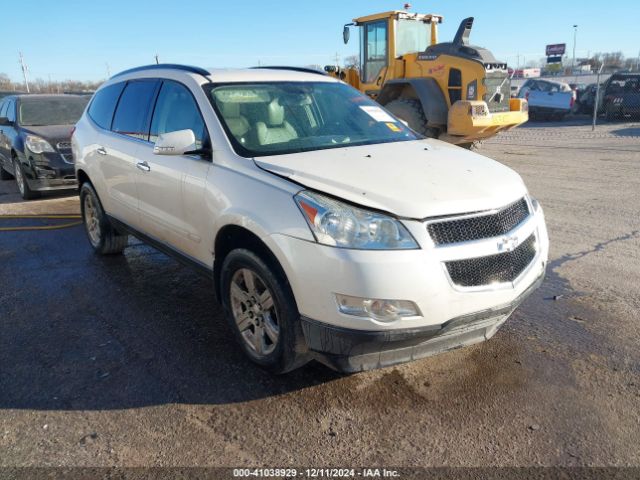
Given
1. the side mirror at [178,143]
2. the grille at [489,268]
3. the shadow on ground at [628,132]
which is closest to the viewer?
the grille at [489,268]

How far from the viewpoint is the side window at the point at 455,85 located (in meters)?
10.8

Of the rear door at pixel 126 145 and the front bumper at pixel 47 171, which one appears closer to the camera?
the rear door at pixel 126 145

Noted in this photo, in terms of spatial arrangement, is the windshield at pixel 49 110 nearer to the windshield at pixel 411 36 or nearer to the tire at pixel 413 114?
the tire at pixel 413 114

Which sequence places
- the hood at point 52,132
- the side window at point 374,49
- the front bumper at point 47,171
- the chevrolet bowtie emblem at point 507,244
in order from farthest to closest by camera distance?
the side window at point 374,49, the hood at point 52,132, the front bumper at point 47,171, the chevrolet bowtie emblem at point 507,244

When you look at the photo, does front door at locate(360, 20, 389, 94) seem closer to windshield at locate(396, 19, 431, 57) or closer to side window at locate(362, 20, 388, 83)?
side window at locate(362, 20, 388, 83)

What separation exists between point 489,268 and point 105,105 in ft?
14.2

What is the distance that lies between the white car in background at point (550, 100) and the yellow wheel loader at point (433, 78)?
45.9 feet

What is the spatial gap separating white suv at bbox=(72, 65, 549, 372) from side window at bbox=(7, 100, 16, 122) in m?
6.67

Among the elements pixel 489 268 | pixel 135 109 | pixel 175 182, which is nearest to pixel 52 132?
pixel 135 109

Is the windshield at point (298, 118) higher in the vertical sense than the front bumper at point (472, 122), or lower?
higher

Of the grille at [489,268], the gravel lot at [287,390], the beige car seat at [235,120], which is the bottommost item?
the gravel lot at [287,390]

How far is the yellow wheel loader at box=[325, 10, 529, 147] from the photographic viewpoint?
34.2 ft

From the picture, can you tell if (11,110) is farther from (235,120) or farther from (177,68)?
(235,120)

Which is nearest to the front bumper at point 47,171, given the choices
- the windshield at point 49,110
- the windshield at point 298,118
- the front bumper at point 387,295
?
the windshield at point 49,110
